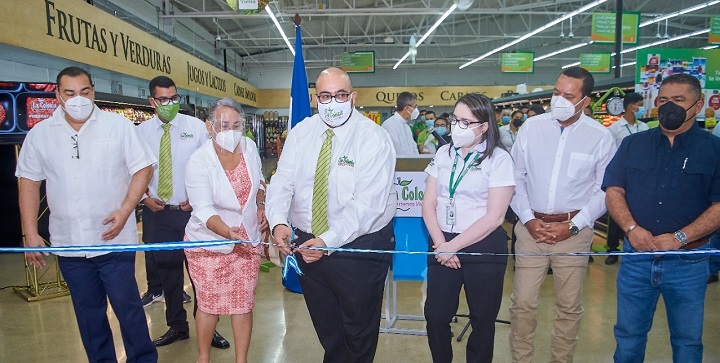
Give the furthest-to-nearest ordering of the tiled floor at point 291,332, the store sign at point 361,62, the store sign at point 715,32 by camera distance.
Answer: the store sign at point 361,62 → the store sign at point 715,32 → the tiled floor at point 291,332

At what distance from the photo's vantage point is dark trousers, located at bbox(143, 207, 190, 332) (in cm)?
327

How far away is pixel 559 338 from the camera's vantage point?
8.42 feet

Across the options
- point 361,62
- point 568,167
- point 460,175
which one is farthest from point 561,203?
point 361,62

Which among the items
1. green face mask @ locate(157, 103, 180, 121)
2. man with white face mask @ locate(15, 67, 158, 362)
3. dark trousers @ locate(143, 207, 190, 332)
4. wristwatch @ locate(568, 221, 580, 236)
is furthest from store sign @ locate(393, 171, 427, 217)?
man with white face mask @ locate(15, 67, 158, 362)

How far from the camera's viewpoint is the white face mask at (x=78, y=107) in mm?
2393

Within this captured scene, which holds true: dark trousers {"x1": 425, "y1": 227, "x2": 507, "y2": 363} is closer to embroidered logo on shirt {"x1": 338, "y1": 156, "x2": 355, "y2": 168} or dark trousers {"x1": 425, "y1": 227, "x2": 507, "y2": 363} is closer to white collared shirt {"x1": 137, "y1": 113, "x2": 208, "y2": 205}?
embroidered logo on shirt {"x1": 338, "y1": 156, "x2": 355, "y2": 168}

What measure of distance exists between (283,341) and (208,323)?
0.96 meters

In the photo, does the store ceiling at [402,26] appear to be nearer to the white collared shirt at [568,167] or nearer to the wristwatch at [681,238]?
the white collared shirt at [568,167]

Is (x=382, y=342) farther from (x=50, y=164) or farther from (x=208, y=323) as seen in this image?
(x=50, y=164)

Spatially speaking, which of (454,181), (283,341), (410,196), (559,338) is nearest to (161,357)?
(283,341)

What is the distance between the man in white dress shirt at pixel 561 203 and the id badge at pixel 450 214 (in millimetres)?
446

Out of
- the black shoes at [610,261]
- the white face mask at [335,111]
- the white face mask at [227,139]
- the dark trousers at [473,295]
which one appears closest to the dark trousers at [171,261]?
the white face mask at [227,139]

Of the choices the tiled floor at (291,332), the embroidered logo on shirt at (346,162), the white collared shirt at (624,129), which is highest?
the white collared shirt at (624,129)

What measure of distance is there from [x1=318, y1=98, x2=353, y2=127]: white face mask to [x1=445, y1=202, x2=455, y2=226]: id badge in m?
0.65
